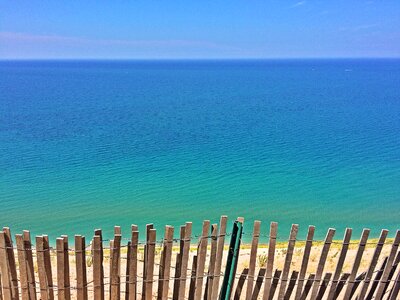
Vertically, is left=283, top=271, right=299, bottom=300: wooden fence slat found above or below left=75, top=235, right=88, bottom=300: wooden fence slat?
below

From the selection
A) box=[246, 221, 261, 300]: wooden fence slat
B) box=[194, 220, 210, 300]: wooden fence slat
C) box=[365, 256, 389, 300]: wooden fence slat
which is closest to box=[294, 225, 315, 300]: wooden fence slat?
box=[246, 221, 261, 300]: wooden fence slat

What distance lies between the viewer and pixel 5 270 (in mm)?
5539

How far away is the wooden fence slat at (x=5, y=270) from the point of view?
17.8 feet

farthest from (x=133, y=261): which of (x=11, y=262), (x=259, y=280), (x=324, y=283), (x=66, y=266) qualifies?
(x=324, y=283)

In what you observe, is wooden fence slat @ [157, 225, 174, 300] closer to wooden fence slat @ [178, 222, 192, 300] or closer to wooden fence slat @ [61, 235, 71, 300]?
wooden fence slat @ [178, 222, 192, 300]

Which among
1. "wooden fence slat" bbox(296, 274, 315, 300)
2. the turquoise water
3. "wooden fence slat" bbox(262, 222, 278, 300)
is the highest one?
"wooden fence slat" bbox(262, 222, 278, 300)

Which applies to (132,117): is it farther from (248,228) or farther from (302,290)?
(302,290)

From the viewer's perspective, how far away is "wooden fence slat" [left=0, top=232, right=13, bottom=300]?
543 centimetres

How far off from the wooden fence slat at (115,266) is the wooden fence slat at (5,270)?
1.29 metres

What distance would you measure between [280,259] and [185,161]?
56.9ft

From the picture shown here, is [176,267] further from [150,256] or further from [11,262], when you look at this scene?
[11,262]

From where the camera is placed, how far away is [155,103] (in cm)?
6456

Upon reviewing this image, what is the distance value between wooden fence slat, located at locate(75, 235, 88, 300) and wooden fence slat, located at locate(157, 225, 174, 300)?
99 centimetres

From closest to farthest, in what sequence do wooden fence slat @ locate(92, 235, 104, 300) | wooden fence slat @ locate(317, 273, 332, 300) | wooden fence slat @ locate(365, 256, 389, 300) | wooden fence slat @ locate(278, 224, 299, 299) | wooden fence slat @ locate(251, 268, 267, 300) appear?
wooden fence slat @ locate(92, 235, 104, 300) < wooden fence slat @ locate(278, 224, 299, 299) < wooden fence slat @ locate(251, 268, 267, 300) < wooden fence slat @ locate(317, 273, 332, 300) < wooden fence slat @ locate(365, 256, 389, 300)
